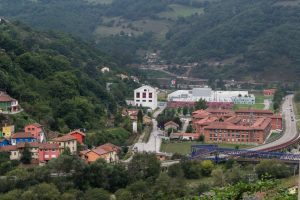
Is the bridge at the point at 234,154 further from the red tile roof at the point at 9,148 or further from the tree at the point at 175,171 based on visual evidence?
the red tile roof at the point at 9,148

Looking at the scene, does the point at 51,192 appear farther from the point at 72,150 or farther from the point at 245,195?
the point at 245,195

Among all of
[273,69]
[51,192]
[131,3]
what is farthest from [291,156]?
[131,3]

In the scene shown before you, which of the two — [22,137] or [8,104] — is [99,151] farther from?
[8,104]

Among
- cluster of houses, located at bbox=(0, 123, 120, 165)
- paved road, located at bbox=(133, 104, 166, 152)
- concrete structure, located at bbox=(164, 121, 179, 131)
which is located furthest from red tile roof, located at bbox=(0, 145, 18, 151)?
concrete structure, located at bbox=(164, 121, 179, 131)

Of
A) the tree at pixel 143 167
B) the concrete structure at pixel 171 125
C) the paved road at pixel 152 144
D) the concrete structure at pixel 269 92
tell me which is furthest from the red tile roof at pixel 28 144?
the concrete structure at pixel 269 92

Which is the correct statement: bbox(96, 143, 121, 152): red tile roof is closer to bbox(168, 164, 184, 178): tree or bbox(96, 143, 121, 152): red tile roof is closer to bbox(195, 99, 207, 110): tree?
bbox(168, 164, 184, 178): tree

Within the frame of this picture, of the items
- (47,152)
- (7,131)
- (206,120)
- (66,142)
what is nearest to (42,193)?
(47,152)
